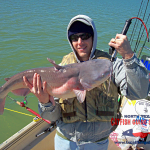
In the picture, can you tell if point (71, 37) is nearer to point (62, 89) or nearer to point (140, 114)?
point (62, 89)

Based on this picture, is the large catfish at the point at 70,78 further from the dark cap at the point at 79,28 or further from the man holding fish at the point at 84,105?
the dark cap at the point at 79,28

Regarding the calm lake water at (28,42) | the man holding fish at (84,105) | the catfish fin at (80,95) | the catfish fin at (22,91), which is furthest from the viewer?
the calm lake water at (28,42)

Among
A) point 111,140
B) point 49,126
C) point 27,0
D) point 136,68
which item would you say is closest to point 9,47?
point 49,126

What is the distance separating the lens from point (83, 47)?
2350mm

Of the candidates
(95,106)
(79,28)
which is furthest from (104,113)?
(79,28)

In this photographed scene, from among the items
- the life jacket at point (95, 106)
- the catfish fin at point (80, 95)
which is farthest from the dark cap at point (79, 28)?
the catfish fin at point (80, 95)

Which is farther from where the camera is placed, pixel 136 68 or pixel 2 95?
pixel 2 95

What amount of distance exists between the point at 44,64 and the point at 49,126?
571 cm

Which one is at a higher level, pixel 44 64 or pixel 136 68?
pixel 136 68

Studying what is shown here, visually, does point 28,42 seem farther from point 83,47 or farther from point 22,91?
point 83,47

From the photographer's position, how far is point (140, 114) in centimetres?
394

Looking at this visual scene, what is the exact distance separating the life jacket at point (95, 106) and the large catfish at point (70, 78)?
0.20m

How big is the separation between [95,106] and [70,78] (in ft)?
1.79

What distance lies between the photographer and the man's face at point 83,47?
2316 millimetres
